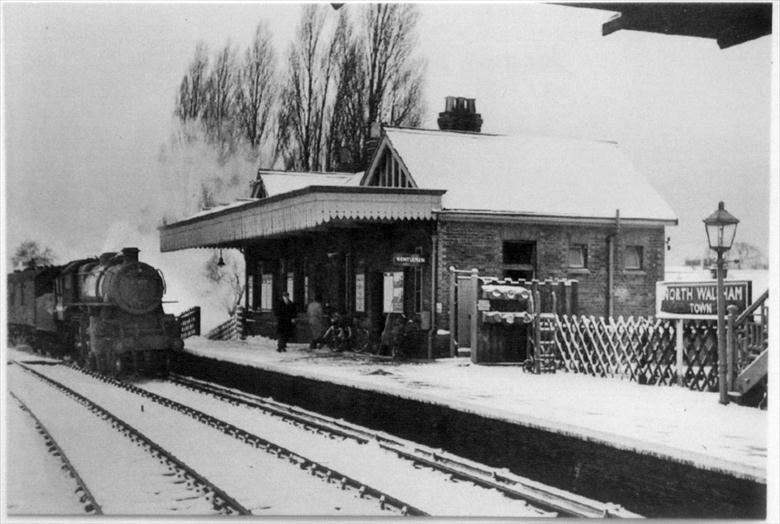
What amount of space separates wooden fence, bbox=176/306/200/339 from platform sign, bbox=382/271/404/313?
3816 millimetres

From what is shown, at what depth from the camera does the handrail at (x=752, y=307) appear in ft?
32.1

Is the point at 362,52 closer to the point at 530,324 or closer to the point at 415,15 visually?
the point at 415,15

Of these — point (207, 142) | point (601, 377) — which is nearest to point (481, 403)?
point (601, 377)

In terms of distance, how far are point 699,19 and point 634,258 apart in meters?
8.98

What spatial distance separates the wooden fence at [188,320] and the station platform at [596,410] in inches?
40.9

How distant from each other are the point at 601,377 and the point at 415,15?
20.6ft

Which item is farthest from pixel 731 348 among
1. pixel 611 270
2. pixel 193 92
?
pixel 611 270

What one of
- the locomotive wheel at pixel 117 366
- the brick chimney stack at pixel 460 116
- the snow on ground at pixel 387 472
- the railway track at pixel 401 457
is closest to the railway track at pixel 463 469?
the railway track at pixel 401 457

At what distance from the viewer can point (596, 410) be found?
10.0 metres

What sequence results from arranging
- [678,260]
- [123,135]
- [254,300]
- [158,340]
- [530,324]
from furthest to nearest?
[254,300], [158,340], [530,324], [678,260], [123,135]

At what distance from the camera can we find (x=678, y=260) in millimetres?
12914

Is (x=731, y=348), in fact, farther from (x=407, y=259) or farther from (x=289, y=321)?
(x=289, y=321)

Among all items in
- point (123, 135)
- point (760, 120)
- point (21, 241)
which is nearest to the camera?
point (760, 120)

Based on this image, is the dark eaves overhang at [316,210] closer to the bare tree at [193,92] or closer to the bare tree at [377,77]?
the bare tree at [377,77]
